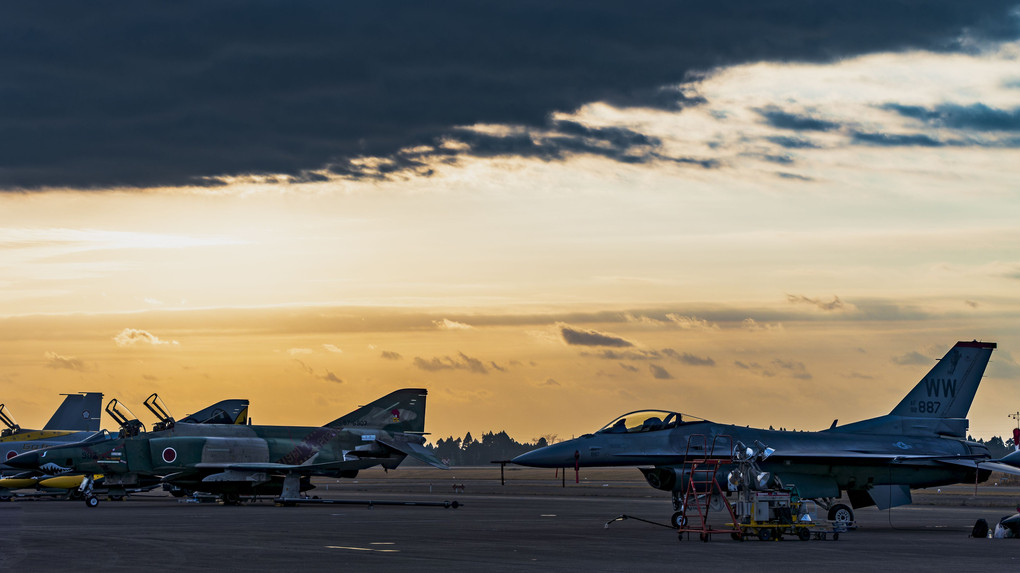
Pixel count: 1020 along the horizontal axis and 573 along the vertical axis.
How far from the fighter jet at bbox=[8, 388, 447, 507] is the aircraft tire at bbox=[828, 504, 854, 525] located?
19.1m

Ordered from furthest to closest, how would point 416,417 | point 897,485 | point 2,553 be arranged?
1. point 416,417
2. point 897,485
3. point 2,553

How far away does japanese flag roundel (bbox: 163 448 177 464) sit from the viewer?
41.4 meters

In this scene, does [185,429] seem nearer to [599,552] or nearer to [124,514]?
[124,514]

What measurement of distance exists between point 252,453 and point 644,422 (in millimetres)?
19350

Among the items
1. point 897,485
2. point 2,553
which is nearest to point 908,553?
point 897,485

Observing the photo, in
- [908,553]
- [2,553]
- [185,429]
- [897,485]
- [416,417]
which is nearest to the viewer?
[2,553]

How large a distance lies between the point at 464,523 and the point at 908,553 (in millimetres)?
11845

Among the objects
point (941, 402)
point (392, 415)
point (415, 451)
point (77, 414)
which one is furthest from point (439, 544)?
point (77, 414)

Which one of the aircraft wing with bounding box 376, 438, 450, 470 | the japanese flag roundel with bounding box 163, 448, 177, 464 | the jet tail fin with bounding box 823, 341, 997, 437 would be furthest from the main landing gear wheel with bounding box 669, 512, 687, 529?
the japanese flag roundel with bounding box 163, 448, 177, 464

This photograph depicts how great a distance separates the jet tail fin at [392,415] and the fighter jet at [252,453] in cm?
4

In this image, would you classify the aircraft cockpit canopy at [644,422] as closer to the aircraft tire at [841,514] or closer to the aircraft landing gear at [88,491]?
the aircraft tire at [841,514]

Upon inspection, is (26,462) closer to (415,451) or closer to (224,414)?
(224,414)

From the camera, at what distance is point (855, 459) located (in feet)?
97.8

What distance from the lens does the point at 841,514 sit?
2847 centimetres
